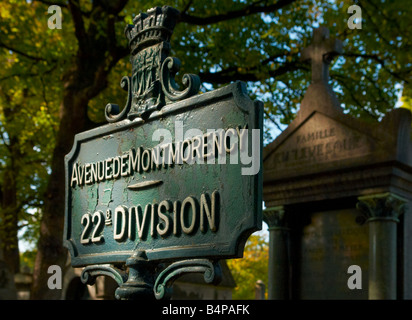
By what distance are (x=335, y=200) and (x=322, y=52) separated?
8.22ft

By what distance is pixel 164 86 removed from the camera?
336cm

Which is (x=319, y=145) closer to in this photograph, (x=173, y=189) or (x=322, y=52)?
(x=322, y=52)

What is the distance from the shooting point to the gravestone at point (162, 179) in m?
2.74

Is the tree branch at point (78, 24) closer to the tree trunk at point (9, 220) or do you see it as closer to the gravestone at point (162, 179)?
the gravestone at point (162, 179)

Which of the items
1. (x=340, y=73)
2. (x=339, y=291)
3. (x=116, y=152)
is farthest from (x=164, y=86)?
(x=340, y=73)

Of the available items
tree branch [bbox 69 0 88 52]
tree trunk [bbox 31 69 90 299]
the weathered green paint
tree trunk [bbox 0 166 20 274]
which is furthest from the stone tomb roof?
tree trunk [bbox 0 166 20 274]

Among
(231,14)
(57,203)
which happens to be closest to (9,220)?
(57,203)

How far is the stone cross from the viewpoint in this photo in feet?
30.7

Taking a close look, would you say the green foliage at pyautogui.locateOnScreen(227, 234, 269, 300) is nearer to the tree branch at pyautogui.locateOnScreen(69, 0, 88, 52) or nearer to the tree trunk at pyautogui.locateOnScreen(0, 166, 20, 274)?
the tree trunk at pyautogui.locateOnScreen(0, 166, 20, 274)

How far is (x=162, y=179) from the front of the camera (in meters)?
3.19

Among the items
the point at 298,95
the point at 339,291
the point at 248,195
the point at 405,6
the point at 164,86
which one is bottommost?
the point at 339,291
